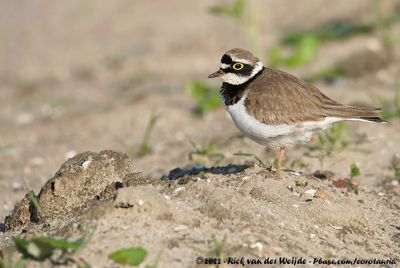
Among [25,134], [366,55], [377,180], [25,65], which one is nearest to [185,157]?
[377,180]

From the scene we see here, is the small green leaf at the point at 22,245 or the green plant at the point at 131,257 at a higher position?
the small green leaf at the point at 22,245

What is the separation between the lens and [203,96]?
8797 mm

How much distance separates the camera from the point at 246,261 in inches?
166

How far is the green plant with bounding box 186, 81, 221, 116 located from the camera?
8734 millimetres

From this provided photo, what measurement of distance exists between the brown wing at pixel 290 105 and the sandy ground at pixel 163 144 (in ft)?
1.43

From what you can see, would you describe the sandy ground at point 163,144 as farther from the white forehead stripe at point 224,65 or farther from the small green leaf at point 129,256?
the white forehead stripe at point 224,65

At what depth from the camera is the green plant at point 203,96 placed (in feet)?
28.7

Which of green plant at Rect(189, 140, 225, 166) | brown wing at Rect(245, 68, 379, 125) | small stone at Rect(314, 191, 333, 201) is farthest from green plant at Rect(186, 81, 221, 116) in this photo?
small stone at Rect(314, 191, 333, 201)

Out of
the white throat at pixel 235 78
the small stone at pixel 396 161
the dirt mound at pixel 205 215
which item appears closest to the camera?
the dirt mound at pixel 205 215

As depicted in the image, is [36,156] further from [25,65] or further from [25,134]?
[25,65]

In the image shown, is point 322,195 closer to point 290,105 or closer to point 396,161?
point 290,105

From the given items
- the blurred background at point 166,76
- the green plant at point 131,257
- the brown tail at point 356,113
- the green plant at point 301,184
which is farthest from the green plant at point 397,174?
the green plant at point 131,257

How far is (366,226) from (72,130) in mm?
4993

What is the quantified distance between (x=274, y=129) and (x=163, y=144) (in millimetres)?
2780
